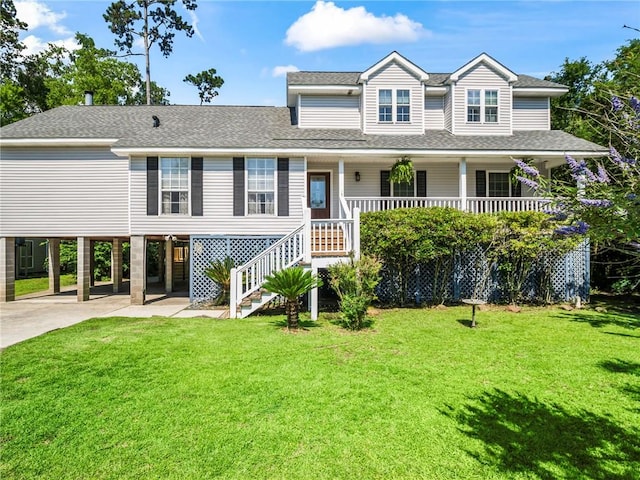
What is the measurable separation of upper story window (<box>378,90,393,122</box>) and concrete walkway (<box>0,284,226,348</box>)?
31.1ft

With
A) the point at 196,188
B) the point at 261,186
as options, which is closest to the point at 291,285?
the point at 261,186

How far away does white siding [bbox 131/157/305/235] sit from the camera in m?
11.7

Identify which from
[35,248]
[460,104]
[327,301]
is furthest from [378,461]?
[35,248]

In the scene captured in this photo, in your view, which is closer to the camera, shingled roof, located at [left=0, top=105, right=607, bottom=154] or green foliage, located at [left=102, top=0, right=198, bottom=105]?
shingled roof, located at [left=0, top=105, right=607, bottom=154]

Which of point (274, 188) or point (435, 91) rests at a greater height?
point (435, 91)

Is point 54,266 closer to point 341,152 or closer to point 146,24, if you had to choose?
point 341,152

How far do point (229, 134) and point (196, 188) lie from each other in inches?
94.9

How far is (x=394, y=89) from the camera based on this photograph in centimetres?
1355

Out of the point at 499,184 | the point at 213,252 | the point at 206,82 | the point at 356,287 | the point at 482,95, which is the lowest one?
the point at 356,287

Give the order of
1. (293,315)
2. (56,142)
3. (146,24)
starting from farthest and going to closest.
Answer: (146,24)
(56,142)
(293,315)

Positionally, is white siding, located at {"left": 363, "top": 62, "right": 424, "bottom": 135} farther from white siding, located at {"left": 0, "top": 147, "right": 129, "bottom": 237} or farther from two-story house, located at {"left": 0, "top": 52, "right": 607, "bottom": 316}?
white siding, located at {"left": 0, "top": 147, "right": 129, "bottom": 237}

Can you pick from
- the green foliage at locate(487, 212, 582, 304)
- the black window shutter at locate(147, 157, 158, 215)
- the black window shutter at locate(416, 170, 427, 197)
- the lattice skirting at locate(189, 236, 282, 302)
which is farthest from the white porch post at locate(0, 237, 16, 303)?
the green foliage at locate(487, 212, 582, 304)

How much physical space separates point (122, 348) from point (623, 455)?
7.24 meters

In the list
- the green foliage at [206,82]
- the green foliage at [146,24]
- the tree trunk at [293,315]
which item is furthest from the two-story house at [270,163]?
the green foliage at [206,82]
